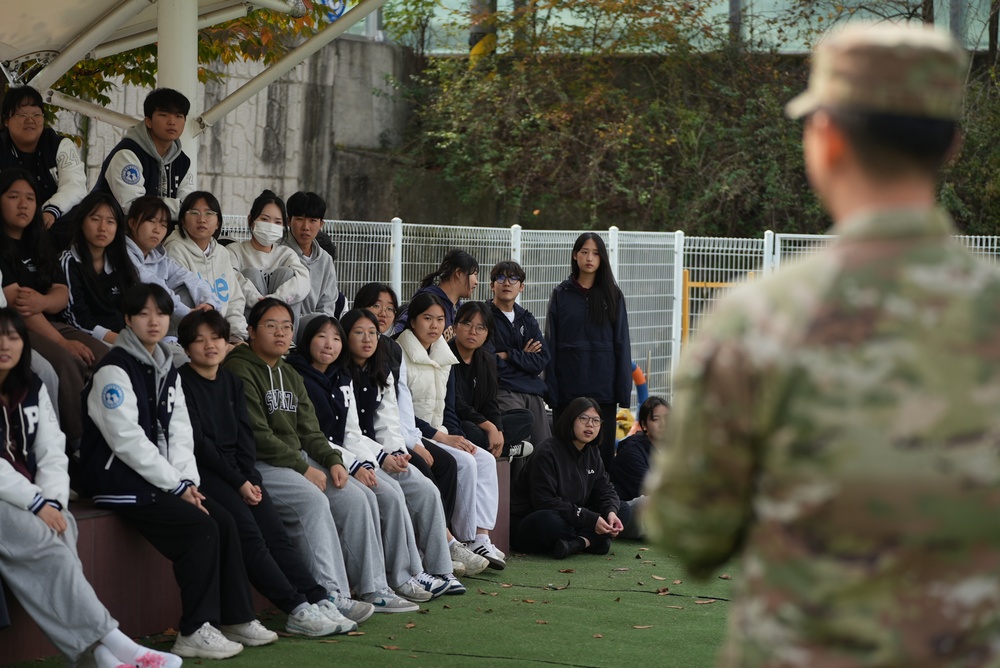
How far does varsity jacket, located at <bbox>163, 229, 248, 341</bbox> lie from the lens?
250 inches

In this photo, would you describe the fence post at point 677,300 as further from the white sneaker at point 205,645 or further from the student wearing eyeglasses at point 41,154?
the white sneaker at point 205,645

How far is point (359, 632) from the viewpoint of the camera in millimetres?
5418

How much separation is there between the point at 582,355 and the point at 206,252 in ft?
9.23

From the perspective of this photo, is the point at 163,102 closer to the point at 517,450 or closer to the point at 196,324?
the point at 196,324

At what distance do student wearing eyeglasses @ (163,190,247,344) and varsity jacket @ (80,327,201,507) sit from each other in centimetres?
127

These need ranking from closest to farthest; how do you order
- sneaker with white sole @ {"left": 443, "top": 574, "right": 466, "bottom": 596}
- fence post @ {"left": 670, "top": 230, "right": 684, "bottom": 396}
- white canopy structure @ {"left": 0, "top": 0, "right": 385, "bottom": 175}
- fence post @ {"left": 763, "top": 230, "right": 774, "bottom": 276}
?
sneaker with white sole @ {"left": 443, "top": 574, "right": 466, "bottom": 596} → white canopy structure @ {"left": 0, "top": 0, "right": 385, "bottom": 175} → fence post @ {"left": 763, "top": 230, "right": 774, "bottom": 276} → fence post @ {"left": 670, "top": 230, "right": 684, "bottom": 396}

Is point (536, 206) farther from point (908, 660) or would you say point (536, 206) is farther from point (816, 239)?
point (908, 660)

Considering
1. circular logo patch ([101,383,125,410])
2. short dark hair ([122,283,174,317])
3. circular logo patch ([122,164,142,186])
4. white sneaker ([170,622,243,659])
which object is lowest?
white sneaker ([170,622,243,659])

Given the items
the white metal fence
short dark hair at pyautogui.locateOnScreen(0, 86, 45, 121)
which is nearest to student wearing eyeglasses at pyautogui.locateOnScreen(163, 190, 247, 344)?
short dark hair at pyautogui.locateOnScreen(0, 86, 45, 121)

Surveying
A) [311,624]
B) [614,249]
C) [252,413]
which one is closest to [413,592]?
[311,624]

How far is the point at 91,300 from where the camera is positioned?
19.2ft

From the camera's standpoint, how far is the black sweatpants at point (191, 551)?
16.1 feet

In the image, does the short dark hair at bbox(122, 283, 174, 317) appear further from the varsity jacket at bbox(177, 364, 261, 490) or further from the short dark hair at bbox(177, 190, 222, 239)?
the short dark hair at bbox(177, 190, 222, 239)

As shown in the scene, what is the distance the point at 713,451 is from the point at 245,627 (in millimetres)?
3626
